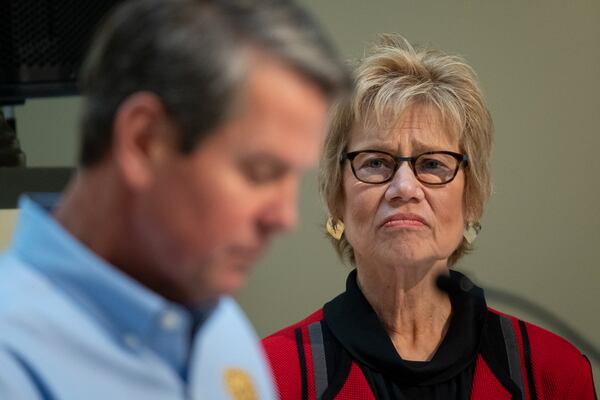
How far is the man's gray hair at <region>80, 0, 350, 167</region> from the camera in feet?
2.28

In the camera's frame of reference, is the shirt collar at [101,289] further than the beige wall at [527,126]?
No

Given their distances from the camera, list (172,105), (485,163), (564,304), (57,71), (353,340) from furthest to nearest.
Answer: (564,304), (485,163), (353,340), (57,71), (172,105)

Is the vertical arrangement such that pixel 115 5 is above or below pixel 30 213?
above

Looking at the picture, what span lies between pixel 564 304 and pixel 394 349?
1.60 m

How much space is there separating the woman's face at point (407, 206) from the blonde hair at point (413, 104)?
0.02m

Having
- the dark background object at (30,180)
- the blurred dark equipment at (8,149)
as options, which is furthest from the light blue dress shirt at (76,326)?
the blurred dark equipment at (8,149)

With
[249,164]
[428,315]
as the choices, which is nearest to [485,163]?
[428,315]

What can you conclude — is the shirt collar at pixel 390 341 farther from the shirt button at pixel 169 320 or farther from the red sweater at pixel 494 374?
the shirt button at pixel 169 320

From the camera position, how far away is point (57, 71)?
1.46 meters

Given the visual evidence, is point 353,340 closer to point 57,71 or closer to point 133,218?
point 57,71

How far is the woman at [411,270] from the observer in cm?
179

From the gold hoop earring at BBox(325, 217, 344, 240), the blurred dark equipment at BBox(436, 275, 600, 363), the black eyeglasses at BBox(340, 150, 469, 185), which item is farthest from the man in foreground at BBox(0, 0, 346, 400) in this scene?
the gold hoop earring at BBox(325, 217, 344, 240)

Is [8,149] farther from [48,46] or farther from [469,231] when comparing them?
[469,231]

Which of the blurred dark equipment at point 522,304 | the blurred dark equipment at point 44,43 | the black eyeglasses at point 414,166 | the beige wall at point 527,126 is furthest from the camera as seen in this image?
the beige wall at point 527,126
